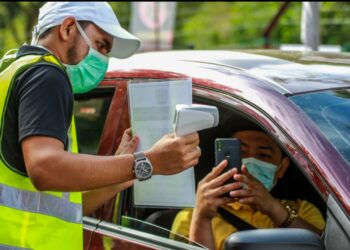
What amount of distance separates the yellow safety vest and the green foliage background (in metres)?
15.1

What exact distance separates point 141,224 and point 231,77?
0.64m

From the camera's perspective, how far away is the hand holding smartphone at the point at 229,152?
9.07 ft

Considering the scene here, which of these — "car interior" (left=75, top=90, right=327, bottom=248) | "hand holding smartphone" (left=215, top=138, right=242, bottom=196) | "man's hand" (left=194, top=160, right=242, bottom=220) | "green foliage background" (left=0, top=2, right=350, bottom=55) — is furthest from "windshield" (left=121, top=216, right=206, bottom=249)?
"green foliage background" (left=0, top=2, right=350, bottom=55)

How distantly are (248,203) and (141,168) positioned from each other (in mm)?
589

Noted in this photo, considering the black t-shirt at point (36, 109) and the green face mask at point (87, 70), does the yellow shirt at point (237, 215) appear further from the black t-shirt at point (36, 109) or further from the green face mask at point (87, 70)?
the black t-shirt at point (36, 109)

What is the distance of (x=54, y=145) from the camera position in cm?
224

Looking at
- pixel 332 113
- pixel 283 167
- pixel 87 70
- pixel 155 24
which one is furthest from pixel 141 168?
pixel 155 24

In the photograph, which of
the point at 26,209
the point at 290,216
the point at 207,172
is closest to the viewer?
the point at 26,209

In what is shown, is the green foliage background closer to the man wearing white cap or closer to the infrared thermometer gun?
the man wearing white cap

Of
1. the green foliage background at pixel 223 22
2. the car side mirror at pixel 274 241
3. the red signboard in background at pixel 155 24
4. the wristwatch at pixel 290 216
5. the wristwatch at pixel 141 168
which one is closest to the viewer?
the car side mirror at pixel 274 241

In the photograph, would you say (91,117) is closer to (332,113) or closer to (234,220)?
(234,220)

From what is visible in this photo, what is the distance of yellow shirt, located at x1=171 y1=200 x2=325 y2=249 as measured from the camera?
9.79 feet

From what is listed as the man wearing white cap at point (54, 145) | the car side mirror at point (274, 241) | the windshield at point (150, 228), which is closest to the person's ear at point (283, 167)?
the windshield at point (150, 228)

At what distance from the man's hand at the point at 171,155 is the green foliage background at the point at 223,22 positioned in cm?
1518
